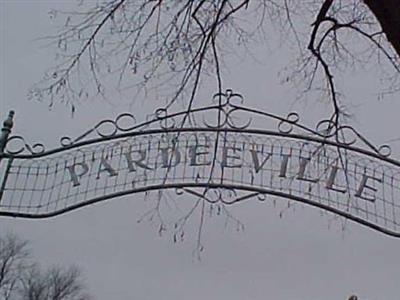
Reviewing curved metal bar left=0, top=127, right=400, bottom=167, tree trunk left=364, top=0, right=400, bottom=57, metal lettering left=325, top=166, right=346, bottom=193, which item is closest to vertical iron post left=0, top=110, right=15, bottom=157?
curved metal bar left=0, top=127, right=400, bottom=167

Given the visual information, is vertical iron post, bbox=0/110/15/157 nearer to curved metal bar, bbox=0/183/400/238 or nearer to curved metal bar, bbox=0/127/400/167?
curved metal bar, bbox=0/127/400/167

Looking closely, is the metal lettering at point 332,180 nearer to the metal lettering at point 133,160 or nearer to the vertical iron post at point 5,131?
the metal lettering at point 133,160

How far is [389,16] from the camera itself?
1886mm

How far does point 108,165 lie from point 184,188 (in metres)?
0.49

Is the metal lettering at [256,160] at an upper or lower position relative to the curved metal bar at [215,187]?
upper

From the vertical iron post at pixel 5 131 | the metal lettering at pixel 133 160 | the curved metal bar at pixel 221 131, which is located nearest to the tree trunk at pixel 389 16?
the curved metal bar at pixel 221 131

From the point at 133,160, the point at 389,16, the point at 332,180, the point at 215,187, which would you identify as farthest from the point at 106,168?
the point at 389,16

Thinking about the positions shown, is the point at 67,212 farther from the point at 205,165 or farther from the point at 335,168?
the point at 335,168

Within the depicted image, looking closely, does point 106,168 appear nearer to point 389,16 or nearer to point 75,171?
point 75,171

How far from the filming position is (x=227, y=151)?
11.0 ft

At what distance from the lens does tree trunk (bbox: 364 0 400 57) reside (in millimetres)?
1860

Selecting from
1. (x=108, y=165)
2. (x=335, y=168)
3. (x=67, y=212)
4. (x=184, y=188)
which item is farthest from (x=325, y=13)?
(x=67, y=212)

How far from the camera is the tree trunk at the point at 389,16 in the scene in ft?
6.10

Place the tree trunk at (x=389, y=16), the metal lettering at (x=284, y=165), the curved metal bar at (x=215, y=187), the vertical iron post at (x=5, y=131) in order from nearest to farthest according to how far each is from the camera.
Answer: the tree trunk at (x=389, y=16) < the curved metal bar at (x=215, y=187) < the metal lettering at (x=284, y=165) < the vertical iron post at (x=5, y=131)
